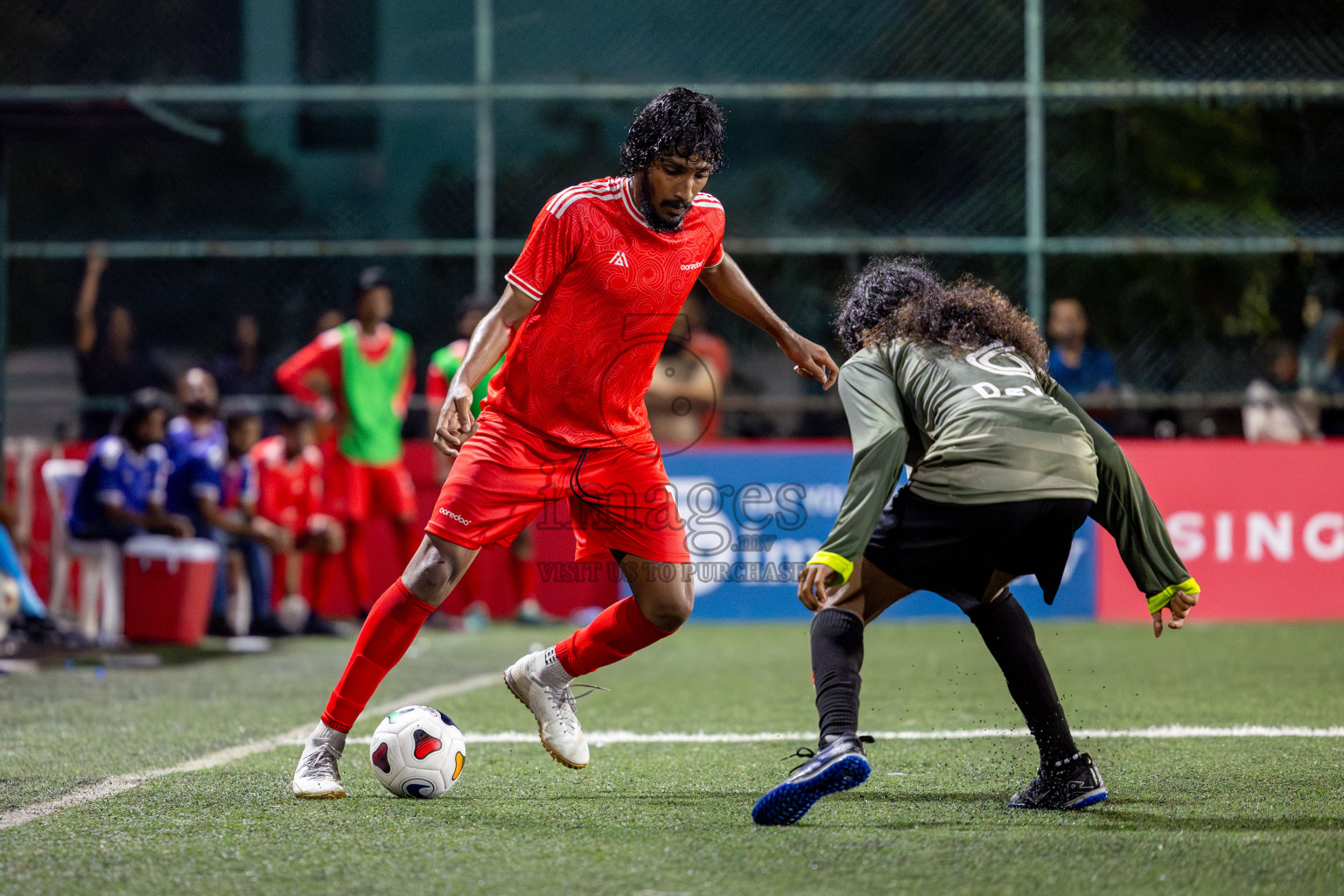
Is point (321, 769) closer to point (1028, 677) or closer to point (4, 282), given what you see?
point (1028, 677)

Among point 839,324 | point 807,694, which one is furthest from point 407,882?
point 807,694

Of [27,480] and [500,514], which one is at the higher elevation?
[500,514]

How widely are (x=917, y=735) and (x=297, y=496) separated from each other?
6.07 meters

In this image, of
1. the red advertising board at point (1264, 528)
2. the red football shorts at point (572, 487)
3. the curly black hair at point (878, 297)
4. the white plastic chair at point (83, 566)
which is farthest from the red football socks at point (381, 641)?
the red advertising board at point (1264, 528)

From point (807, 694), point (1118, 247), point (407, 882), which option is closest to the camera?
point (407, 882)

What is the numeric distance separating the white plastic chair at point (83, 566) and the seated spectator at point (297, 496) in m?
1.20

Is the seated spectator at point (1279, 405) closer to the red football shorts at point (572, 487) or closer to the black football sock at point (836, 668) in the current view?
the red football shorts at point (572, 487)

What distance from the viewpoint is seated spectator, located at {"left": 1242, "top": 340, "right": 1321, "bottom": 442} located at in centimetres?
1103

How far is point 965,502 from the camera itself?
3.93m

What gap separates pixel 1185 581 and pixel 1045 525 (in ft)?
1.44

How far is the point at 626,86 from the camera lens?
11.6m

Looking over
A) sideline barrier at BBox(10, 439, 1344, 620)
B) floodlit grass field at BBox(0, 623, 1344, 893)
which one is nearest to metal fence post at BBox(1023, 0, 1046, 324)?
sideline barrier at BBox(10, 439, 1344, 620)

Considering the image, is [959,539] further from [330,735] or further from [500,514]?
[330,735]

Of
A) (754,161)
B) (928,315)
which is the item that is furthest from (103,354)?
(928,315)
